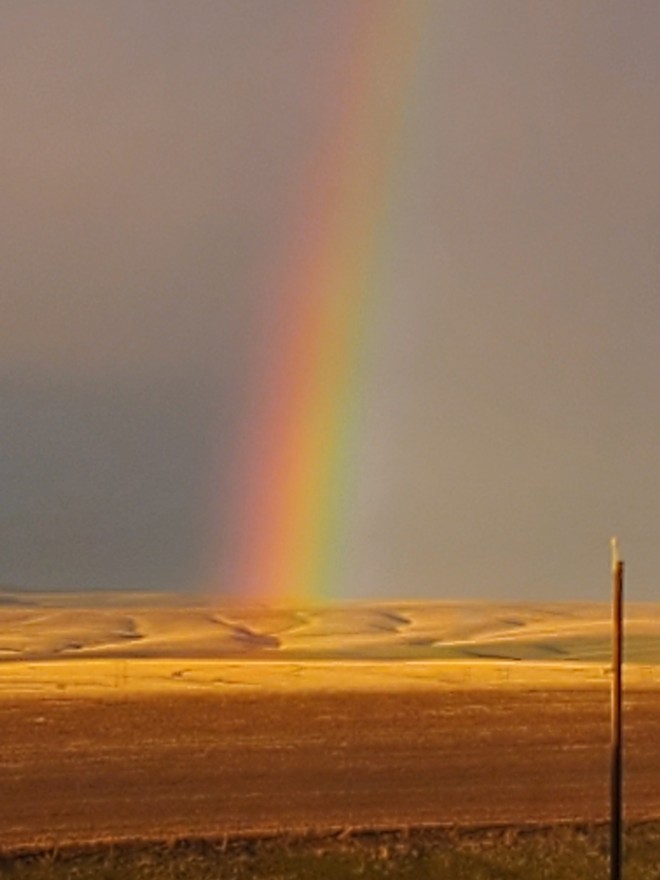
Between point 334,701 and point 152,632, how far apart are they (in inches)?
3281

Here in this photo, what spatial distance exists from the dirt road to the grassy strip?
111cm

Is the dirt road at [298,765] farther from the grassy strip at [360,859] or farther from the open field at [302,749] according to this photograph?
the grassy strip at [360,859]

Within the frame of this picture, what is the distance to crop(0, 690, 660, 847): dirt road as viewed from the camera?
21.4m

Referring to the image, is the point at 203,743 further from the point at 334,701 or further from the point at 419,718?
the point at 334,701

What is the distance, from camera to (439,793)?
23797mm

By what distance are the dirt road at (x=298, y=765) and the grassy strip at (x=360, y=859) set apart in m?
1.11

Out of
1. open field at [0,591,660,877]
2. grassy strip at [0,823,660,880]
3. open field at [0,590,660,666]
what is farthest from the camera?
open field at [0,590,660,666]

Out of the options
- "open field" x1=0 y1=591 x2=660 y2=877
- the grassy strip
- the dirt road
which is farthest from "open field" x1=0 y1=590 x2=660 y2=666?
the grassy strip

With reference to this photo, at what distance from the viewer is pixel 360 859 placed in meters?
18.4

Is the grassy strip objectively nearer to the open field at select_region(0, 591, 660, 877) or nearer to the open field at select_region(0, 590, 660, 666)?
the open field at select_region(0, 591, 660, 877)

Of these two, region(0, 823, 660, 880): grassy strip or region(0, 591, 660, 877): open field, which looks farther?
region(0, 591, 660, 877): open field

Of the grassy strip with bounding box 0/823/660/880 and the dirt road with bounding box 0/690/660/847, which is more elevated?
the dirt road with bounding box 0/690/660/847

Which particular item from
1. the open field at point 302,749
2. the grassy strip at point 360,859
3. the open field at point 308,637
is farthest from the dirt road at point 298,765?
the open field at point 308,637

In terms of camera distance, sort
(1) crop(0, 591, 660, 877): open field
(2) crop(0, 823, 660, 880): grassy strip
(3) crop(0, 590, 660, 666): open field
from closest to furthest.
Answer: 1. (2) crop(0, 823, 660, 880): grassy strip
2. (1) crop(0, 591, 660, 877): open field
3. (3) crop(0, 590, 660, 666): open field
